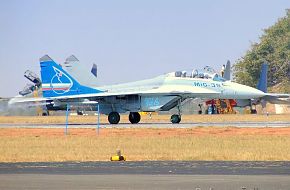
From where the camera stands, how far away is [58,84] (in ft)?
205

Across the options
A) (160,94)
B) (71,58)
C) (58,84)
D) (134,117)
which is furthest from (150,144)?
(71,58)

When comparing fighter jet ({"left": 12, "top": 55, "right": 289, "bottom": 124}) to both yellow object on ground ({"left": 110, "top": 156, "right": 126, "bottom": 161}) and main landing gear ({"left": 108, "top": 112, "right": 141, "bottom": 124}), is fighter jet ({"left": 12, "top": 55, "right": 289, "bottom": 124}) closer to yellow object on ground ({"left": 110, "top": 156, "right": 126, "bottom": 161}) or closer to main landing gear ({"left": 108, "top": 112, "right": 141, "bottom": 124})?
main landing gear ({"left": 108, "top": 112, "right": 141, "bottom": 124})

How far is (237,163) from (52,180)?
23.1ft

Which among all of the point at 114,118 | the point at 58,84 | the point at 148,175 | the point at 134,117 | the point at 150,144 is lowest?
the point at 148,175

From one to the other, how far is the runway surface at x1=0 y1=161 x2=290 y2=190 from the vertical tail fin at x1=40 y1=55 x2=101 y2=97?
3577 cm

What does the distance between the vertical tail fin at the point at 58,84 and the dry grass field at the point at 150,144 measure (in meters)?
14.0

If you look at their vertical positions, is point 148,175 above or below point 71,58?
below

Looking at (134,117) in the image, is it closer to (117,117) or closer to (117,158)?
(117,117)

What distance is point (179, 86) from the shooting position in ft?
190

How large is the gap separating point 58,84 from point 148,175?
41.0 metres

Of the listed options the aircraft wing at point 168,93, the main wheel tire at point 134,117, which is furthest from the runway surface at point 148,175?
the main wheel tire at point 134,117

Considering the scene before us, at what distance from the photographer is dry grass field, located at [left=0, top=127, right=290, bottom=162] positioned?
29.3 meters

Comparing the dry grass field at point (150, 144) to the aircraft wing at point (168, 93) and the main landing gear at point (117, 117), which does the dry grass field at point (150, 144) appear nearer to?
the aircraft wing at point (168, 93)

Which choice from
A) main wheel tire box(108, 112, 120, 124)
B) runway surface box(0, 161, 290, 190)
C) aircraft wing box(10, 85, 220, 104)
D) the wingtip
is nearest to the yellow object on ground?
runway surface box(0, 161, 290, 190)
